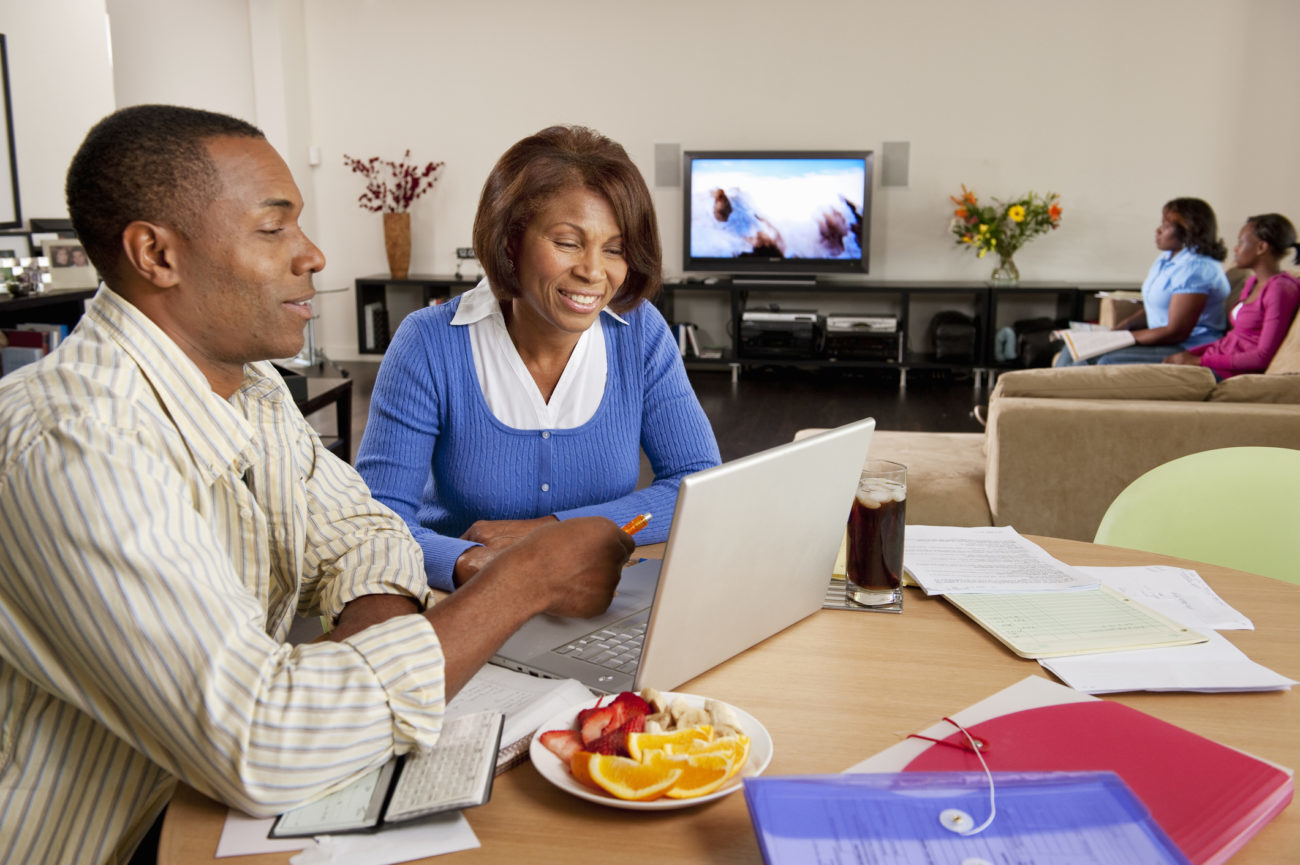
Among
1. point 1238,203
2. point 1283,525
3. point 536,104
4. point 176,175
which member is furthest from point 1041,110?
point 176,175

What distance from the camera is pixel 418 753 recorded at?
0.82 meters

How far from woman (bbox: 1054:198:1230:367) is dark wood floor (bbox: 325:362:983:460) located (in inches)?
34.0

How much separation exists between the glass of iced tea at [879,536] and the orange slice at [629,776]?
19.1 inches

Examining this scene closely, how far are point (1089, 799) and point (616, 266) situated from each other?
1118 mm

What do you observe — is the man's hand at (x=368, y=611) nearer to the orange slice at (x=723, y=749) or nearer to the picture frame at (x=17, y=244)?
the orange slice at (x=723, y=749)

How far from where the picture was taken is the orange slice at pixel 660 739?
788 millimetres

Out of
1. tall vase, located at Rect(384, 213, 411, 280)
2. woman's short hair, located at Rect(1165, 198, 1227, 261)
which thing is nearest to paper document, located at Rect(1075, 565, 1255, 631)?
woman's short hair, located at Rect(1165, 198, 1227, 261)

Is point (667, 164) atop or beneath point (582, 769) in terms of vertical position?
atop

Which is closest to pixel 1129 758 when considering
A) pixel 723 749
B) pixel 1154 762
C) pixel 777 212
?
pixel 1154 762

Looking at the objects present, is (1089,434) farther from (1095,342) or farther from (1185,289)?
(1185,289)

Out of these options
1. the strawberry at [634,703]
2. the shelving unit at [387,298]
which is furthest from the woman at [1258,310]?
the shelving unit at [387,298]

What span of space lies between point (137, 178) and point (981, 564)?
103cm

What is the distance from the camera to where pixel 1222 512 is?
1557 millimetres

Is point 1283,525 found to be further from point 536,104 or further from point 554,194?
point 536,104
